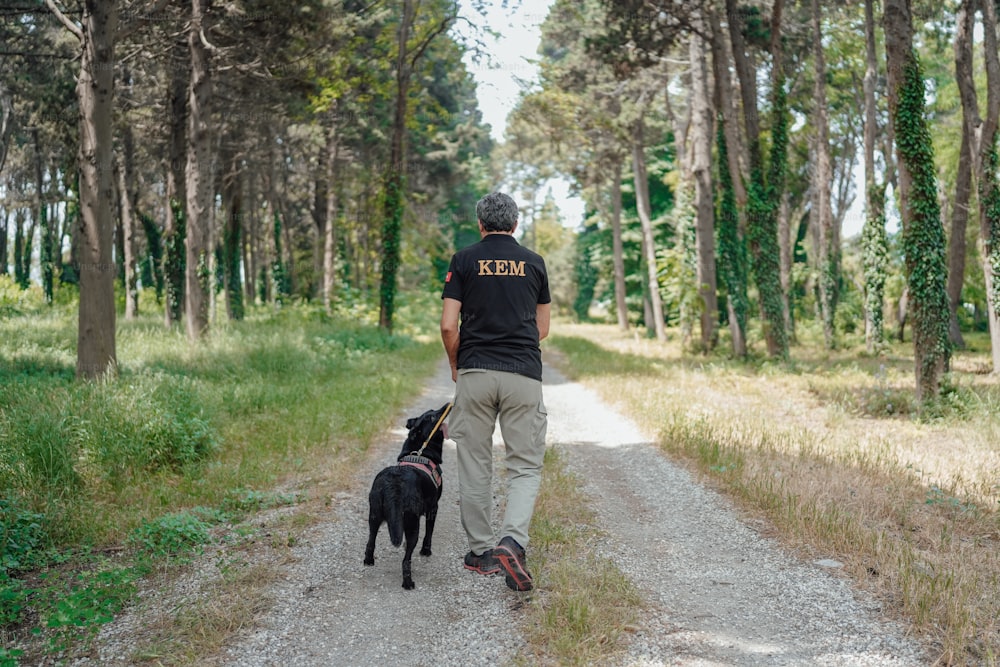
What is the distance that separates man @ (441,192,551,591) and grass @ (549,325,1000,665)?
223 centimetres

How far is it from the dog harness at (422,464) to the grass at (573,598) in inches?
36.4

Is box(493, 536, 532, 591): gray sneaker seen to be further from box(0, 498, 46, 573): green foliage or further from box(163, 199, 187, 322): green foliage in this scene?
box(163, 199, 187, 322): green foliage

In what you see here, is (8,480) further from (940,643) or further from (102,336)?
(940,643)

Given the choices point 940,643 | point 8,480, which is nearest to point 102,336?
point 8,480

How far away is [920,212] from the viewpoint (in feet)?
36.1

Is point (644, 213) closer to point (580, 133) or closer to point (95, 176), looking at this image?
point (580, 133)

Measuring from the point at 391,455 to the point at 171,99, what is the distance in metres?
15.7

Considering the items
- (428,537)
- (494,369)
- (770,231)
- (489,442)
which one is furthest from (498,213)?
(770,231)

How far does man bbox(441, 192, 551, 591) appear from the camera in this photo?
476cm

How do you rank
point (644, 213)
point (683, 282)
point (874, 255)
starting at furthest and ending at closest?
point (644, 213) < point (874, 255) < point (683, 282)

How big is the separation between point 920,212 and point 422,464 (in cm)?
956

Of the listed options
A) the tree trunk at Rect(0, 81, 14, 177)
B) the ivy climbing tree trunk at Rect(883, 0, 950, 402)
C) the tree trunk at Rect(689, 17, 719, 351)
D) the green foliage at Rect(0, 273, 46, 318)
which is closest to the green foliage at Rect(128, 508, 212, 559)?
the ivy climbing tree trunk at Rect(883, 0, 950, 402)

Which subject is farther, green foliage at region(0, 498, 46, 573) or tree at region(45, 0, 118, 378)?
tree at region(45, 0, 118, 378)

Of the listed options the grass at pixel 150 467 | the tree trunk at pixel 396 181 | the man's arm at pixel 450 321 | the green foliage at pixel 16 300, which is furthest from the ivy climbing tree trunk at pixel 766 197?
the green foliage at pixel 16 300
